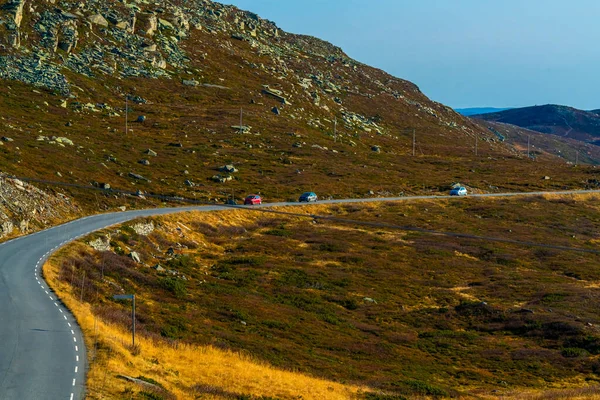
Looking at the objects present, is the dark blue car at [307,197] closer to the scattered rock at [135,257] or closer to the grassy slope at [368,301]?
the grassy slope at [368,301]

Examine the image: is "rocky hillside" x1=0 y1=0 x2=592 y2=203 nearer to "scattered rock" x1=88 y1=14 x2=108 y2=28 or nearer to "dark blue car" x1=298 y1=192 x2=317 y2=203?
"scattered rock" x1=88 y1=14 x2=108 y2=28

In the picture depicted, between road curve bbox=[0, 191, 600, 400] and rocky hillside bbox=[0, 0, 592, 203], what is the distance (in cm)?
2949

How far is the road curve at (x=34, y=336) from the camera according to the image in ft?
77.1

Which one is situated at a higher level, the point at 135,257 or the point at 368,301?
the point at 135,257

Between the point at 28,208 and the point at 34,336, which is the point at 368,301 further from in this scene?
the point at 34,336

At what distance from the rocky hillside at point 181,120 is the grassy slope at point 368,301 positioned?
18.0 meters

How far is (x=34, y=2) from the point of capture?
150625 mm

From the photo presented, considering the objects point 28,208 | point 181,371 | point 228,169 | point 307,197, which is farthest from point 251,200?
point 181,371

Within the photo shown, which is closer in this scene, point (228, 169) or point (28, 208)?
point (28, 208)

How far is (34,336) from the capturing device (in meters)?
28.9

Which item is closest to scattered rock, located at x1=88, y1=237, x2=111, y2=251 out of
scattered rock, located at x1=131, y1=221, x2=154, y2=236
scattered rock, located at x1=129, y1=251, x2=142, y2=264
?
scattered rock, located at x1=129, y1=251, x2=142, y2=264

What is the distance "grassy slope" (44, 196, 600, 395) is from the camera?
39125 millimetres

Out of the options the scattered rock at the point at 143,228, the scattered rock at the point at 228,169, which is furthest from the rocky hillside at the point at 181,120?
the scattered rock at the point at 143,228

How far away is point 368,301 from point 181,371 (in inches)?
1075
